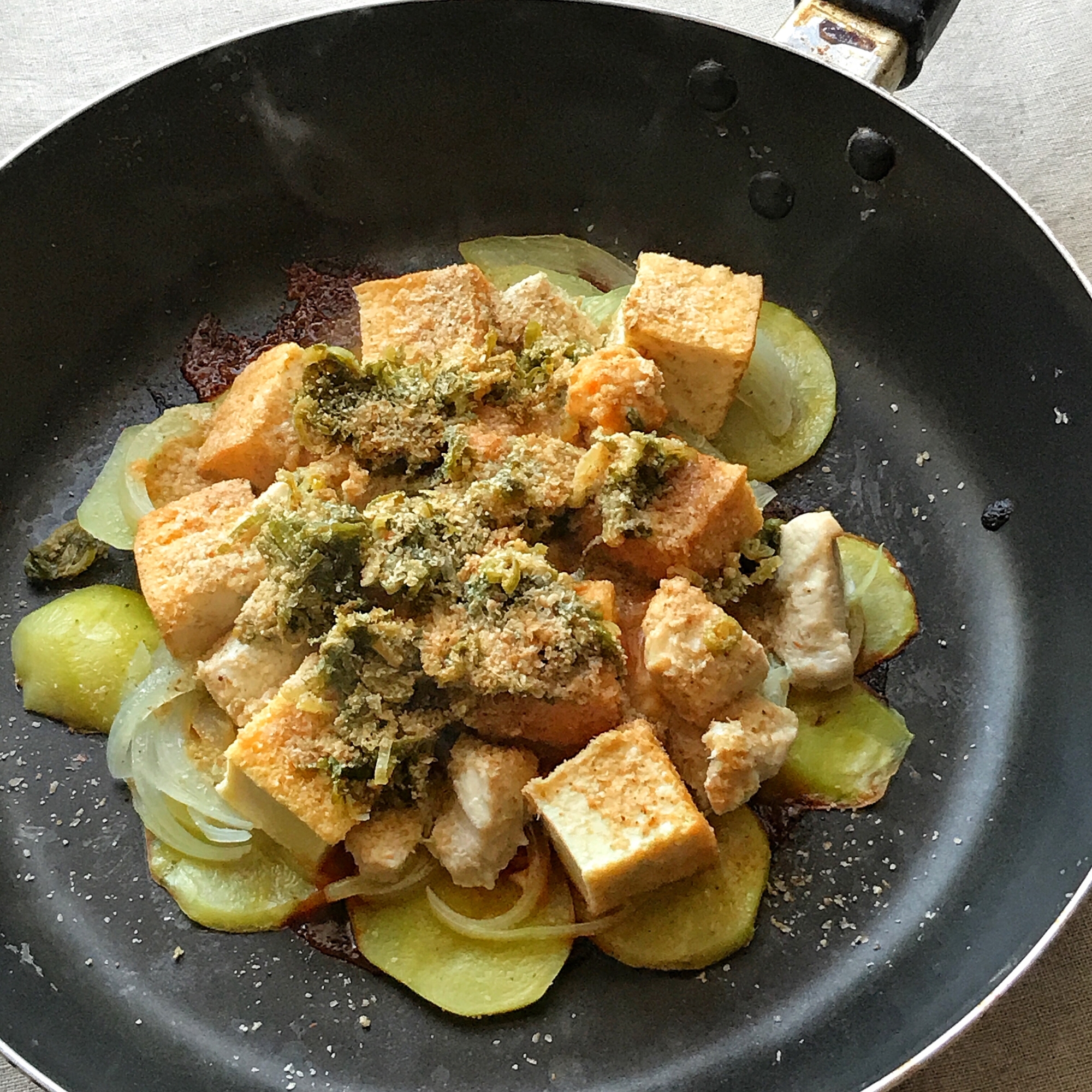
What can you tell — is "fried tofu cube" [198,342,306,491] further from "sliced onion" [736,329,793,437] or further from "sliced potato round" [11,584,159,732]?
"sliced onion" [736,329,793,437]

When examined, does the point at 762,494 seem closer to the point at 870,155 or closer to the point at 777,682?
the point at 777,682

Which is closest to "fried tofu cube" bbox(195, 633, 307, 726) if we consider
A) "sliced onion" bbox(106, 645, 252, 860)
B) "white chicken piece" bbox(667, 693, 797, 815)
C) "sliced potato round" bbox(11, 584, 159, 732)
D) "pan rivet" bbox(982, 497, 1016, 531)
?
"sliced onion" bbox(106, 645, 252, 860)

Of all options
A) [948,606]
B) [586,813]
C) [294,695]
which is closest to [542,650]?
[586,813]

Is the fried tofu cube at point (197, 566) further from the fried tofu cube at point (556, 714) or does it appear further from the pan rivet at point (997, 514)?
the pan rivet at point (997, 514)

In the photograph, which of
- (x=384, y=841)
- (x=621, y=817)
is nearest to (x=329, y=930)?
(x=384, y=841)

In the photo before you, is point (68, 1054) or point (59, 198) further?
point (59, 198)

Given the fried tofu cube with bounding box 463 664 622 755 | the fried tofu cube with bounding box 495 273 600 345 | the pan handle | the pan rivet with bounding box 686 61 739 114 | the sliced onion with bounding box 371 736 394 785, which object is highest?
the pan handle

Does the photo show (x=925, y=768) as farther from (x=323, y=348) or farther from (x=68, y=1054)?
(x=68, y=1054)
